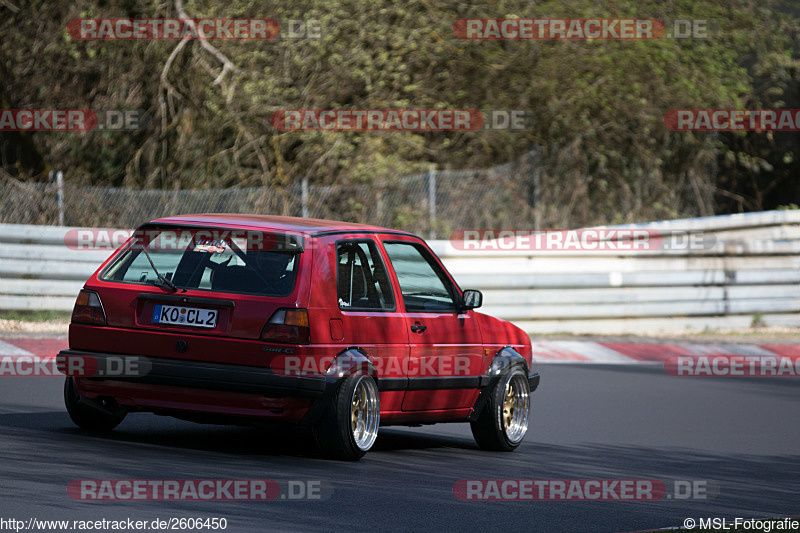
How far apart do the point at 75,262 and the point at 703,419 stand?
26.3ft

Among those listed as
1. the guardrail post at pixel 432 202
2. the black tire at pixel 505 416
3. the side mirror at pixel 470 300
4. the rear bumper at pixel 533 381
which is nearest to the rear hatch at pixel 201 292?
the side mirror at pixel 470 300

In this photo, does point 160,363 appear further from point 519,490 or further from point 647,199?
point 647,199

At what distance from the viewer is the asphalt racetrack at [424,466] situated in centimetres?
688

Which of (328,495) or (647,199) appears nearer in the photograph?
(328,495)

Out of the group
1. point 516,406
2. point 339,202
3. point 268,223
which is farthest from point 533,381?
point 339,202

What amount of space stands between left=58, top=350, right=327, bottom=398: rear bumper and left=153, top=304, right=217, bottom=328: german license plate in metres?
0.25

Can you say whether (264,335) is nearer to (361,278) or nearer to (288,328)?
(288,328)

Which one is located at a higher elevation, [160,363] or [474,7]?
[474,7]

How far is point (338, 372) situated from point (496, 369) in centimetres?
192

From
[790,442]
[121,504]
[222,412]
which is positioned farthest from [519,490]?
[790,442]

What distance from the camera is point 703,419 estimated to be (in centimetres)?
1216

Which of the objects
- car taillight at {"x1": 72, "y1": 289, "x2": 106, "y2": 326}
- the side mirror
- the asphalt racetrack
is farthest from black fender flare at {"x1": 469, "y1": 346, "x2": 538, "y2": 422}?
car taillight at {"x1": 72, "y1": 289, "x2": 106, "y2": 326}

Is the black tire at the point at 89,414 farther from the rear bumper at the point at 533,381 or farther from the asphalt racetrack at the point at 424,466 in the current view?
the rear bumper at the point at 533,381

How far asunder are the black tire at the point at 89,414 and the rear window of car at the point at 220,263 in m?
0.85
